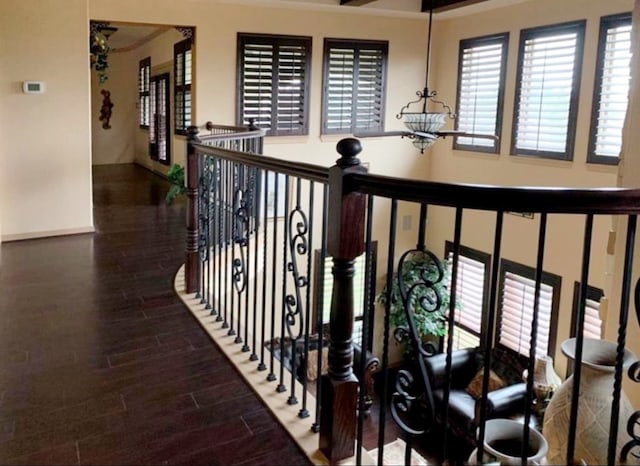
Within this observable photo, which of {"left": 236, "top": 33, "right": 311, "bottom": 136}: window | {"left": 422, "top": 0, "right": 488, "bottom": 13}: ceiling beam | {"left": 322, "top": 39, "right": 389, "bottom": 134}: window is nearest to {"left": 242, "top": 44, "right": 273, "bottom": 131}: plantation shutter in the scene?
{"left": 236, "top": 33, "right": 311, "bottom": 136}: window

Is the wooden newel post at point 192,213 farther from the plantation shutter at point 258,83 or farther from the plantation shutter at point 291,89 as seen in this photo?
the plantation shutter at point 291,89

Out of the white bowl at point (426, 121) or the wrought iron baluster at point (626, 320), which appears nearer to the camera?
the wrought iron baluster at point (626, 320)

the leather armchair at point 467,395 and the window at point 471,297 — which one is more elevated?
the window at point 471,297

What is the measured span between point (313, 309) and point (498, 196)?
7310 mm

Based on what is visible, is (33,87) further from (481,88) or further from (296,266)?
(481,88)

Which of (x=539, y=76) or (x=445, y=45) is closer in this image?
(x=539, y=76)

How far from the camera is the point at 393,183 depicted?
1.66 m

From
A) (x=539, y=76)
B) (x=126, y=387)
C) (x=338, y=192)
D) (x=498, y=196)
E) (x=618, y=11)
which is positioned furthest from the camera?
(x=539, y=76)

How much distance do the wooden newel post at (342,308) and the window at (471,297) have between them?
20.7 feet

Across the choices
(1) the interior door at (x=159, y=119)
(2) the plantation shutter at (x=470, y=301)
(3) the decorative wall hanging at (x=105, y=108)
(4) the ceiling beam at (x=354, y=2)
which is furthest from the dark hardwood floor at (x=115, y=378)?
(3) the decorative wall hanging at (x=105, y=108)

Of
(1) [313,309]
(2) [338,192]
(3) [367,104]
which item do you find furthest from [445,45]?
(2) [338,192]

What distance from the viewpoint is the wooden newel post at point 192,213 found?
362 cm

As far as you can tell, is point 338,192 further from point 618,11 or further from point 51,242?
point 618,11

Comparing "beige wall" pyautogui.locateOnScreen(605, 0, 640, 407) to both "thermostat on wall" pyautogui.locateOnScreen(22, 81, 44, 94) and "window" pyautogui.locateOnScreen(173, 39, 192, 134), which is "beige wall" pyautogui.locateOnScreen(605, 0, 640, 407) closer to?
"thermostat on wall" pyautogui.locateOnScreen(22, 81, 44, 94)
